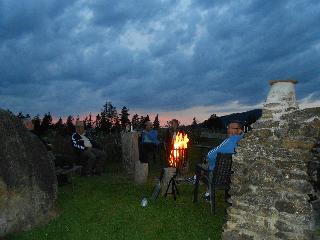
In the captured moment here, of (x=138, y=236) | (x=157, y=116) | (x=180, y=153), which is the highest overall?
(x=157, y=116)

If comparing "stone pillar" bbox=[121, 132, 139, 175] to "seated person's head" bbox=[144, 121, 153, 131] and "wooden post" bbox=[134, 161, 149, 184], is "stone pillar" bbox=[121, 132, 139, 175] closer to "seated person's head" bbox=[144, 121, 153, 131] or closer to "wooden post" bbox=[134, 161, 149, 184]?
"wooden post" bbox=[134, 161, 149, 184]

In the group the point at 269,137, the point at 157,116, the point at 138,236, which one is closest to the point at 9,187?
the point at 138,236

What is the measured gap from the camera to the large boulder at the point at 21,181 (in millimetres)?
6461

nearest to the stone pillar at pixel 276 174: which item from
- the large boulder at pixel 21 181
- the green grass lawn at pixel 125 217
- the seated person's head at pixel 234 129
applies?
the green grass lawn at pixel 125 217

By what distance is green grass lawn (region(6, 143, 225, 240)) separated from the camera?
6.63 meters

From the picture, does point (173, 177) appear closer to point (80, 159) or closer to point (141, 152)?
point (80, 159)

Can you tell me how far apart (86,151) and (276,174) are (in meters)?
7.41

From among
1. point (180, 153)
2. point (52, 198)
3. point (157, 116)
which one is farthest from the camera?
point (157, 116)

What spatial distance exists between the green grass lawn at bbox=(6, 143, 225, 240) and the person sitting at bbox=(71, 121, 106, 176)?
84.2 inches

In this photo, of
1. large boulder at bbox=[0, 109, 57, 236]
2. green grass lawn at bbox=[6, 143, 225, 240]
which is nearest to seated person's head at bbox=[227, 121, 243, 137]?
green grass lawn at bbox=[6, 143, 225, 240]

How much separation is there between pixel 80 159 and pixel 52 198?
15.3 ft

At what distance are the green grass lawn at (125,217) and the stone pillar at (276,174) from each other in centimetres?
89

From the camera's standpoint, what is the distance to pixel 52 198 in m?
7.51

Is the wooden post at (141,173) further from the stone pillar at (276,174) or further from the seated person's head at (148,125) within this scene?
the stone pillar at (276,174)
